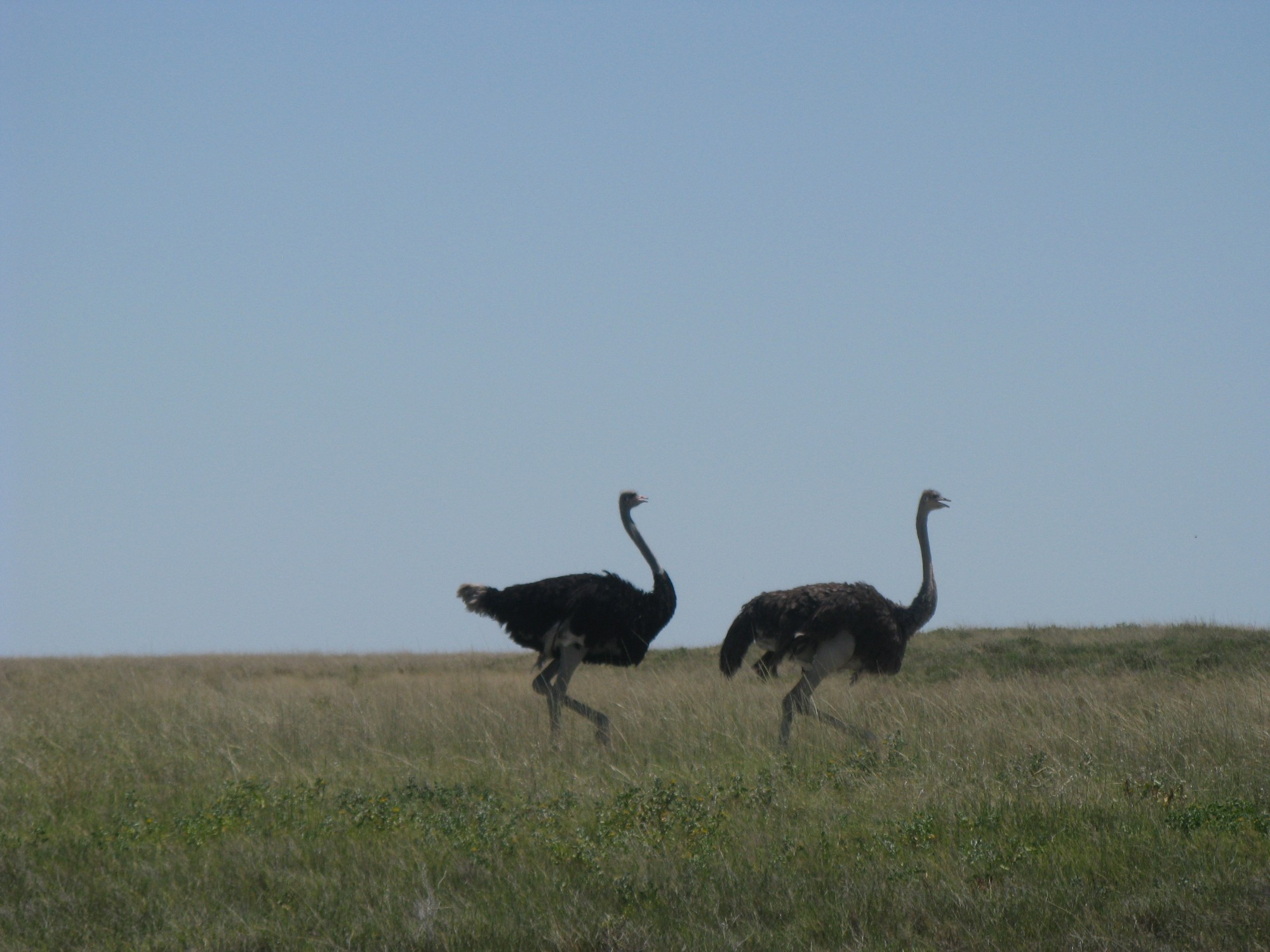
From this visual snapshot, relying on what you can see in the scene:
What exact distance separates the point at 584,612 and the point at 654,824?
177 inches

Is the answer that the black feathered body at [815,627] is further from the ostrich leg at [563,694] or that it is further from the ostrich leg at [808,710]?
the ostrich leg at [563,694]

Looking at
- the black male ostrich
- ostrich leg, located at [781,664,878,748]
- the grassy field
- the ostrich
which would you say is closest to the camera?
the grassy field

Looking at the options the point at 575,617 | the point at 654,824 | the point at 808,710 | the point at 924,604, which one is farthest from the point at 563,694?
the point at 654,824

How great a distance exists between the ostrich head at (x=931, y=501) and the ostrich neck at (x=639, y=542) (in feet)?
8.13

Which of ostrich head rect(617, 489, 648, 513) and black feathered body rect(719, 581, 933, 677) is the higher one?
ostrich head rect(617, 489, 648, 513)

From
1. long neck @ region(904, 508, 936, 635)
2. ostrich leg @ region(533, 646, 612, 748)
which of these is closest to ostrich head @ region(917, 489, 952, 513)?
long neck @ region(904, 508, 936, 635)

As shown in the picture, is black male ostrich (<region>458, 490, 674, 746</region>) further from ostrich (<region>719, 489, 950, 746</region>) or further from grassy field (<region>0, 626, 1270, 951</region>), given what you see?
ostrich (<region>719, 489, 950, 746</region>)

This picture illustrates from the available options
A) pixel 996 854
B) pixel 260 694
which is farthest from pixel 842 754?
pixel 260 694

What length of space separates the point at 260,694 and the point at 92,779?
16.3ft

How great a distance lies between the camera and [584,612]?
1077 cm

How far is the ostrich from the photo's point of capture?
1038 centimetres

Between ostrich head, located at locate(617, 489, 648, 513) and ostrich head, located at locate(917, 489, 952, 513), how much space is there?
2.46 metres

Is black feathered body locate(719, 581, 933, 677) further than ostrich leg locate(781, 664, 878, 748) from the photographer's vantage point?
Yes

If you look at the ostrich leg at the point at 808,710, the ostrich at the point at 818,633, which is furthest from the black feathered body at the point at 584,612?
the ostrich leg at the point at 808,710
